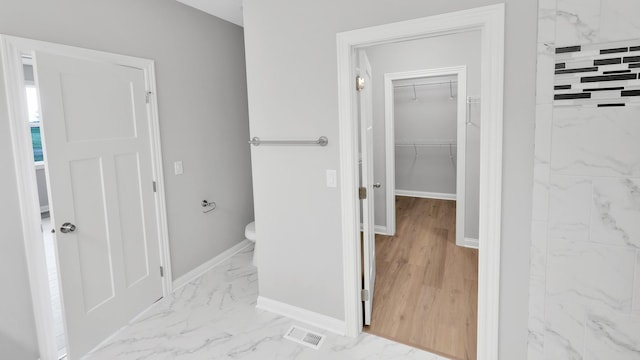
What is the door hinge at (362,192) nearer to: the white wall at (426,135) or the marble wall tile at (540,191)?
the marble wall tile at (540,191)

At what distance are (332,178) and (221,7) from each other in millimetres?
2031

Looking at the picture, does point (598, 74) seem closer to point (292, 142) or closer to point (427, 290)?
point (292, 142)

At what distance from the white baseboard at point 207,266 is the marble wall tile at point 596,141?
9.74 feet

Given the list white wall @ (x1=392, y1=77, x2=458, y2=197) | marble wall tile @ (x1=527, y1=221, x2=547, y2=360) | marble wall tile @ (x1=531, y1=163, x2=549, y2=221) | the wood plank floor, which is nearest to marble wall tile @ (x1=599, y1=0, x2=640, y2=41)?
marble wall tile @ (x1=531, y1=163, x2=549, y2=221)

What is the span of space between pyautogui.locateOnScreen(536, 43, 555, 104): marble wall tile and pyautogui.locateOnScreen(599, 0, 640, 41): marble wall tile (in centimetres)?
19

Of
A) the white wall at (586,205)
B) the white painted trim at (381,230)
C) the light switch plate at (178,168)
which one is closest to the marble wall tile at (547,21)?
the white wall at (586,205)

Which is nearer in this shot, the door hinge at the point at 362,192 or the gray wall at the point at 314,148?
the gray wall at the point at 314,148

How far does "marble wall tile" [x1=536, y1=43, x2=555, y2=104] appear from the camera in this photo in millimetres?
1587

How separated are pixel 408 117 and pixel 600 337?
5.00 metres

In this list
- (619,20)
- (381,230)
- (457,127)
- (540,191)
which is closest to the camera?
(619,20)

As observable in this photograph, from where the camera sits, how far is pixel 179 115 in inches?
121

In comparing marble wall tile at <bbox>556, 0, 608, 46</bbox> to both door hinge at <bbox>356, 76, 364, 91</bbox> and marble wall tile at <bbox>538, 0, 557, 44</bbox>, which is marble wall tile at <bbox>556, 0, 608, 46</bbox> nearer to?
marble wall tile at <bbox>538, 0, 557, 44</bbox>

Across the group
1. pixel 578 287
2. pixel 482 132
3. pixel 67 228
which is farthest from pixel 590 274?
pixel 67 228

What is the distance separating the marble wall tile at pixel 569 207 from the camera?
5.17 ft
